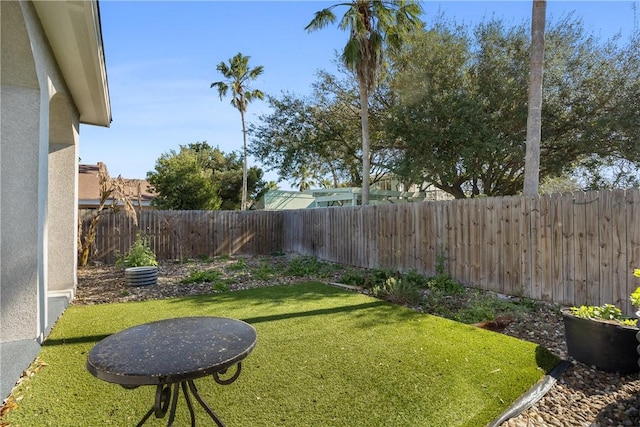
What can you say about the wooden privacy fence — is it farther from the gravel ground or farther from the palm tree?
the palm tree

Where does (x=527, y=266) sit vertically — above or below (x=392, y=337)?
above

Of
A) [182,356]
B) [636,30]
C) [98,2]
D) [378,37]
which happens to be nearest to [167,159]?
[378,37]

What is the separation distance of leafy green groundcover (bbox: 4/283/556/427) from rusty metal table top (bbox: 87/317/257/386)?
730 mm

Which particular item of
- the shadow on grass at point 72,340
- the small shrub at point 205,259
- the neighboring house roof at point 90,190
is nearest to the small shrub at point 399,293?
the shadow on grass at point 72,340

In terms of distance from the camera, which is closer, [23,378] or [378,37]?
[23,378]

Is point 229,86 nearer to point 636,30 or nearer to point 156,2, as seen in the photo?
point 156,2

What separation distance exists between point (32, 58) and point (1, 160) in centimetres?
101

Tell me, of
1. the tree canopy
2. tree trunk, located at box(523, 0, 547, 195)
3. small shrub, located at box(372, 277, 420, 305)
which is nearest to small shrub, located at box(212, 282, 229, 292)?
small shrub, located at box(372, 277, 420, 305)

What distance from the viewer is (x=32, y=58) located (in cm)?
318

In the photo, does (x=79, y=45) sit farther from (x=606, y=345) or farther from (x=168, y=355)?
(x=606, y=345)

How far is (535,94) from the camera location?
20.2ft

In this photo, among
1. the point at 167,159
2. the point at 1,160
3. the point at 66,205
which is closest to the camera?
the point at 1,160

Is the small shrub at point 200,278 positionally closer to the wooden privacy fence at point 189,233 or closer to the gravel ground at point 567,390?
the gravel ground at point 567,390

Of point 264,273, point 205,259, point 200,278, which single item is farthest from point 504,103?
point 205,259
